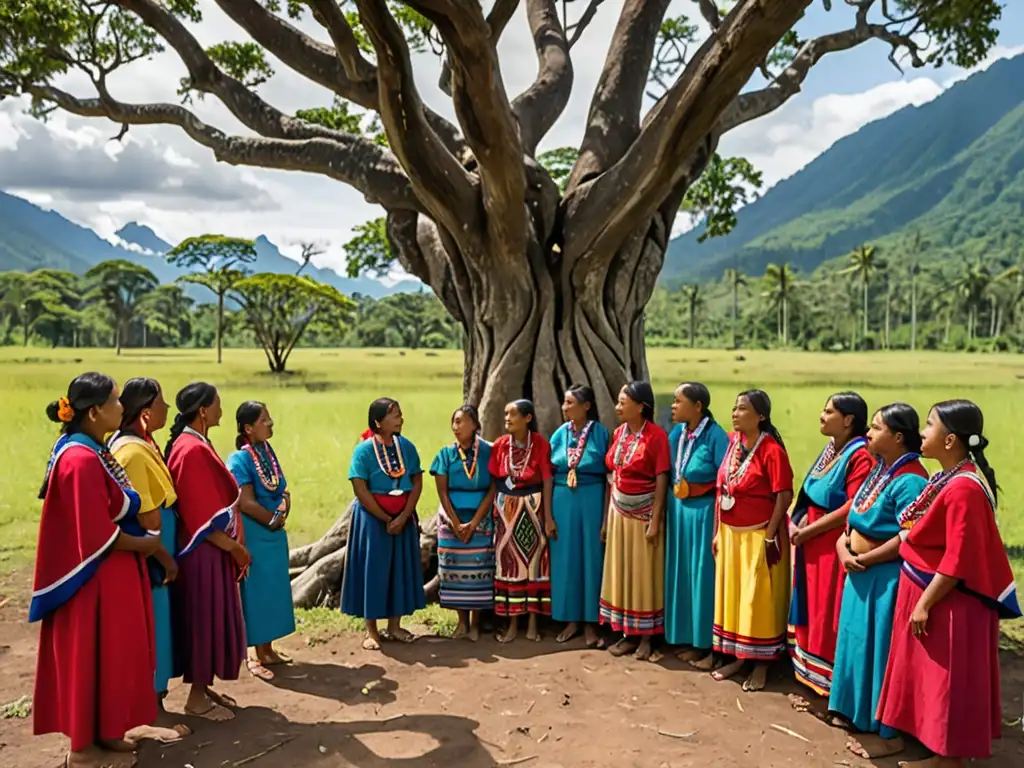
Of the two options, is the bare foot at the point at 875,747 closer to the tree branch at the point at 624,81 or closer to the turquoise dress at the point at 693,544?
the turquoise dress at the point at 693,544

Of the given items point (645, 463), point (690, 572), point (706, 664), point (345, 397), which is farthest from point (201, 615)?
point (345, 397)

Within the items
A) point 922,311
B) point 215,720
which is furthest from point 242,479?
point 922,311

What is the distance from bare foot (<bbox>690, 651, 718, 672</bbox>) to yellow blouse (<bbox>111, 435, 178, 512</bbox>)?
316 cm

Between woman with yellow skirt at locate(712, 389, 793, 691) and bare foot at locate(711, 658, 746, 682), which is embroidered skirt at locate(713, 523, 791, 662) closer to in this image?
woman with yellow skirt at locate(712, 389, 793, 691)

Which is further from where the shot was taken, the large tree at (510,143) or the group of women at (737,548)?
the large tree at (510,143)

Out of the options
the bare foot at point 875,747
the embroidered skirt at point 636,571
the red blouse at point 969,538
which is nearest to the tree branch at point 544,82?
the embroidered skirt at point 636,571

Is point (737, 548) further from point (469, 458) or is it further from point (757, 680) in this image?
point (469, 458)

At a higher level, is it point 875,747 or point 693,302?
point 693,302

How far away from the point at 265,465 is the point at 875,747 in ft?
11.6

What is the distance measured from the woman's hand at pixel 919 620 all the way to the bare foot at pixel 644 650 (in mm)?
1852

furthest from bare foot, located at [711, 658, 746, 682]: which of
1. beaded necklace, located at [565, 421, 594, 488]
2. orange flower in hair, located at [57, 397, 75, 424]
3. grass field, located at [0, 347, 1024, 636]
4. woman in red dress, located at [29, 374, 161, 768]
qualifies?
orange flower in hair, located at [57, 397, 75, 424]

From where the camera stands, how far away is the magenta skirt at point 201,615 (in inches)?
159

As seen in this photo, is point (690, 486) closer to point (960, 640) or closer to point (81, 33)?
point (960, 640)

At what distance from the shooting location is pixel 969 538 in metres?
3.30
